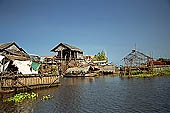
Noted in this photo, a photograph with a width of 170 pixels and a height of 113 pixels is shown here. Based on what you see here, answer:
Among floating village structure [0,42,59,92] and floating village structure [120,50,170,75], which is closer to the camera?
floating village structure [0,42,59,92]

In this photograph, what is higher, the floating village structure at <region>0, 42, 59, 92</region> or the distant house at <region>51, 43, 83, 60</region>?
the distant house at <region>51, 43, 83, 60</region>

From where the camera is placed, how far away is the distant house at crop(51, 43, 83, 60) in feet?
213

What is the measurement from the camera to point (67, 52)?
67562mm

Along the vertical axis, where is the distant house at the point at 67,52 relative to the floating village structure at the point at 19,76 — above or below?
above

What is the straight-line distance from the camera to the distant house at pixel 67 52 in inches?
2559

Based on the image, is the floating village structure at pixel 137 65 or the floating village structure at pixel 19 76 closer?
the floating village structure at pixel 19 76

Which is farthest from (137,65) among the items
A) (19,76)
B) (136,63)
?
(19,76)

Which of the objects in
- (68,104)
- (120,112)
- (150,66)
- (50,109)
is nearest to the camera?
(120,112)

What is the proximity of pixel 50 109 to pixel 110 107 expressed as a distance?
210 inches

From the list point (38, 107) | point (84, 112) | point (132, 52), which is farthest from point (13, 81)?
point (132, 52)

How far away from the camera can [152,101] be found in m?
18.2

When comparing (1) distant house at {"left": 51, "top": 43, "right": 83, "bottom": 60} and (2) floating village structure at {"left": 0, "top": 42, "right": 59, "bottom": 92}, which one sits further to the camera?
(1) distant house at {"left": 51, "top": 43, "right": 83, "bottom": 60}

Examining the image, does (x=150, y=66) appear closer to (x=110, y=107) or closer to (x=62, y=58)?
(x=62, y=58)

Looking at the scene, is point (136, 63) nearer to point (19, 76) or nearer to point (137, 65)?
point (137, 65)
